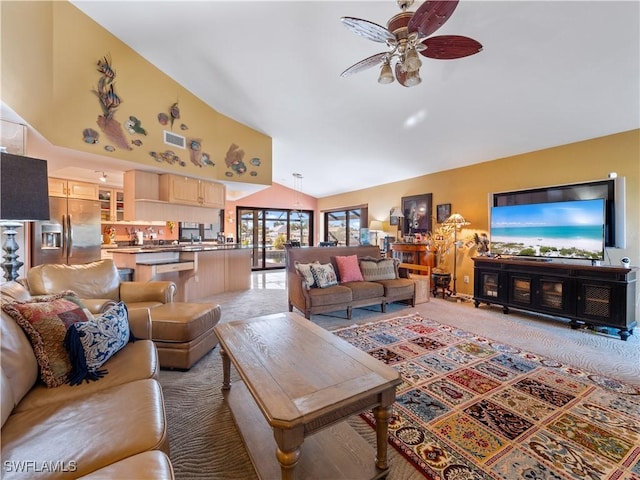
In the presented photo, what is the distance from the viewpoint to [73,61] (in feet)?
9.96

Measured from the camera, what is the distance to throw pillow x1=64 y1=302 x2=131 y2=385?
1360 millimetres

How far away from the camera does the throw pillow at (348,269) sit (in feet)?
13.2

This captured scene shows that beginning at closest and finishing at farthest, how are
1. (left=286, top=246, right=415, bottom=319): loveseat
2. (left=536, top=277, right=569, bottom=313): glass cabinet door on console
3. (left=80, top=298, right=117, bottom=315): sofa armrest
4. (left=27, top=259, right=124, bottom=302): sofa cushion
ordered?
(left=80, top=298, right=117, bottom=315): sofa armrest, (left=27, top=259, right=124, bottom=302): sofa cushion, (left=536, top=277, right=569, bottom=313): glass cabinet door on console, (left=286, top=246, right=415, bottom=319): loveseat

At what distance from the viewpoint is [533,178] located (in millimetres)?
4043

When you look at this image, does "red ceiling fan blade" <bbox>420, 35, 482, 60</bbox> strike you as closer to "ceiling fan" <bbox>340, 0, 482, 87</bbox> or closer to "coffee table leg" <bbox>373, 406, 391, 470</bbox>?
"ceiling fan" <bbox>340, 0, 482, 87</bbox>

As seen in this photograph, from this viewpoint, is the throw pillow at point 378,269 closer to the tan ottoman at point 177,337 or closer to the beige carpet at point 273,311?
the beige carpet at point 273,311

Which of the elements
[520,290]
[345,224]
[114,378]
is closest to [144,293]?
[114,378]

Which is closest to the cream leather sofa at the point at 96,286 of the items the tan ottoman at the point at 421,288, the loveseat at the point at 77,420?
the loveseat at the point at 77,420

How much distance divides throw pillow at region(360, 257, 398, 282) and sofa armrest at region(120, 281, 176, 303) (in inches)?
106

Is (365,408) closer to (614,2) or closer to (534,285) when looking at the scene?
(614,2)

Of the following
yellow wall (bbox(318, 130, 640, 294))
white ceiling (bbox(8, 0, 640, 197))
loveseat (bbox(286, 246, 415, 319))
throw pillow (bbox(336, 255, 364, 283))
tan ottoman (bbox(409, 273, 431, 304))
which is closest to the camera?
white ceiling (bbox(8, 0, 640, 197))

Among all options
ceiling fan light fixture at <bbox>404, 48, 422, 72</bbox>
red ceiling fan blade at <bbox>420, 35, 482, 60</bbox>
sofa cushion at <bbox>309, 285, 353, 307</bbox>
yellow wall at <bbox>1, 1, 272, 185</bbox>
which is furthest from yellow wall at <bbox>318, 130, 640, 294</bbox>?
yellow wall at <bbox>1, 1, 272, 185</bbox>

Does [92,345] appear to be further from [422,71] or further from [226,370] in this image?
[422,71]

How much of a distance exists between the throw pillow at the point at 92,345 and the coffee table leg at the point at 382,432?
1.42 meters
